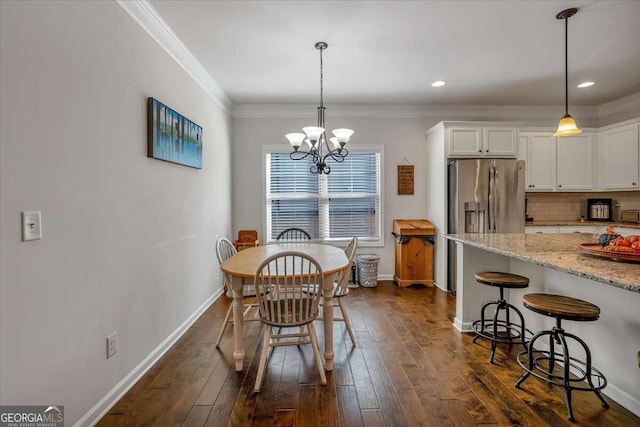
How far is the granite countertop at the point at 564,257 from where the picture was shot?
1.46 metres

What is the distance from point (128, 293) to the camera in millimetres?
2078

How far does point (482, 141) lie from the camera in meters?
4.26

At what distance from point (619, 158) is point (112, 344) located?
6005 millimetres

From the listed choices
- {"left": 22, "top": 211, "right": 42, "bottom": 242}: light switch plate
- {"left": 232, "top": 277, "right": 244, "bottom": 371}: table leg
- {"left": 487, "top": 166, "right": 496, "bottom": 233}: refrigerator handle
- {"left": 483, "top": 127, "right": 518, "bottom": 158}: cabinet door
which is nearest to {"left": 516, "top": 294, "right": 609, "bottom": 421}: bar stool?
{"left": 232, "top": 277, "right": 244, "bottom": 371}: table leg

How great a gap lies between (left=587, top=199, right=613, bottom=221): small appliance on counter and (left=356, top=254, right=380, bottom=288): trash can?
3310mm

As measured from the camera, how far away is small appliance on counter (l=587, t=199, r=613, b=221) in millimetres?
4641

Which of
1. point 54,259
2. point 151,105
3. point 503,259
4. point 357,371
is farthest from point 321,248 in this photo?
point 54,259

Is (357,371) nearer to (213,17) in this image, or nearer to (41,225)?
(41,225)

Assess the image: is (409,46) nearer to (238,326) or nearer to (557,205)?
(238,326)

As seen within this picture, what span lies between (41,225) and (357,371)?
2.03m

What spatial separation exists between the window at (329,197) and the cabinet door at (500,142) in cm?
145

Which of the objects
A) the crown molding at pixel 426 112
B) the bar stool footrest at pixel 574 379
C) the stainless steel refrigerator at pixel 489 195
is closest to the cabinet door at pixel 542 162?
the crown molding at pixel 426 112

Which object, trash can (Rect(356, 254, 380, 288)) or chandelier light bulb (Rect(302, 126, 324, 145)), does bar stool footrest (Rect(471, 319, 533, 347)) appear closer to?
trash can (Rect(356, 254, 380, 288))

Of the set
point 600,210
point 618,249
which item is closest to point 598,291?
point 618,249
